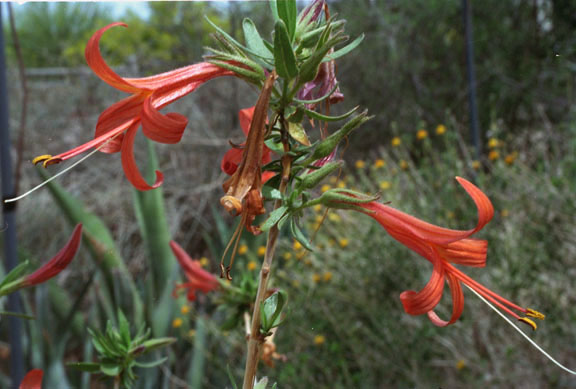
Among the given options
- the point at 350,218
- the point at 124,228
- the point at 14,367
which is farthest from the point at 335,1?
the point at 14,367

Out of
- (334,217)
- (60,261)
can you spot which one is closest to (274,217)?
(60,261)

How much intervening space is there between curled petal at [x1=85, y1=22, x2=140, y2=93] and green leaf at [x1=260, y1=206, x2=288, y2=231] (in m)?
0.10

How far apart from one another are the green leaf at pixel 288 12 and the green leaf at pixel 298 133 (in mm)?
46

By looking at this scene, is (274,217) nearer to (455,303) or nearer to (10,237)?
(455,303)

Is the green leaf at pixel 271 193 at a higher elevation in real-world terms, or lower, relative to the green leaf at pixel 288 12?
lower

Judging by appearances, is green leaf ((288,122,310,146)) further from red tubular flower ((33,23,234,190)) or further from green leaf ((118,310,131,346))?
green leaf ((118,310,131,346))

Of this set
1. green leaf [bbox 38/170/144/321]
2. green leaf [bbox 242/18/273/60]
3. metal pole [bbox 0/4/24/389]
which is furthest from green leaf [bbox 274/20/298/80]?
green leaf [bbox 38/170/144/321]

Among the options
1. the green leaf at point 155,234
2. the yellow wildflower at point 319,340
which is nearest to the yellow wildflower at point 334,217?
the yellow wildflower at point 319,340

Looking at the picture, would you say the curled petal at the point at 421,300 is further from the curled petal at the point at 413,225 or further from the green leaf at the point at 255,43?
the green leaf at the point at 255,43

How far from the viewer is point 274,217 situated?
26 centimetres

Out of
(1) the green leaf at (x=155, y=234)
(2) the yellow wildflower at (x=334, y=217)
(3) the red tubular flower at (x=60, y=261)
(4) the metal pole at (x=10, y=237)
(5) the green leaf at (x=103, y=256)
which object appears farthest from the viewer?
Result: (2) the yellow wildflower at (x=334, y=217)

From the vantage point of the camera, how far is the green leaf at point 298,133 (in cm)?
28

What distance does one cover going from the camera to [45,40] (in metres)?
3.61

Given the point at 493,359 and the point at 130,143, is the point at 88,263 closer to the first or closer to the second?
the point at 493,359
